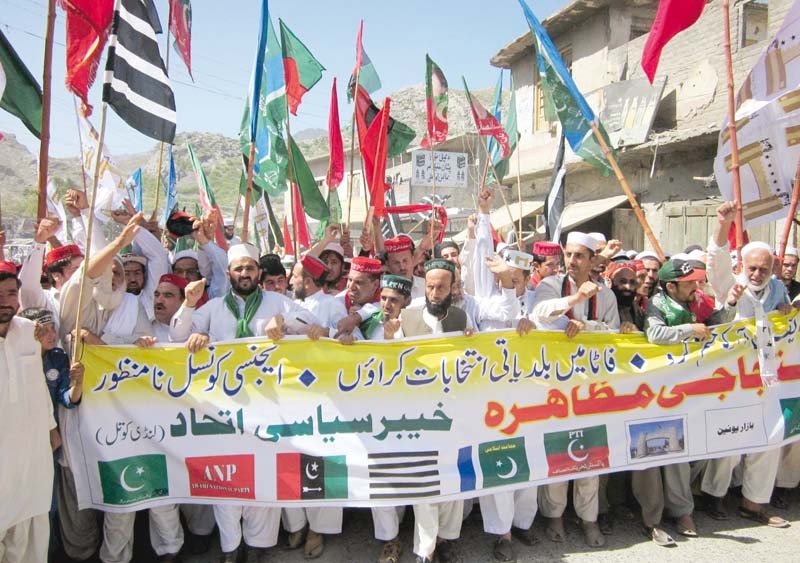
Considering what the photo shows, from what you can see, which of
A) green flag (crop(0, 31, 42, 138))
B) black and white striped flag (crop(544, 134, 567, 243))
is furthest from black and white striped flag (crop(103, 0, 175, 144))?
black and white striped flag (crop(544, 134, 567, 243))

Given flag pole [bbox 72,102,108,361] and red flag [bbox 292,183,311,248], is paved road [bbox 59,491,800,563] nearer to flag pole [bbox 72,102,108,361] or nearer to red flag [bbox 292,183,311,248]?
flag pole [bbox 72,102,108,361]

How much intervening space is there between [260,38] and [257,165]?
1.35 metres

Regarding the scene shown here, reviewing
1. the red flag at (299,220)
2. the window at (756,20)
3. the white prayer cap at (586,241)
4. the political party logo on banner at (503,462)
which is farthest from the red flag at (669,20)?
the window at (756,20)

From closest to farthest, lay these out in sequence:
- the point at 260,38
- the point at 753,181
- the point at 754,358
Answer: the point at 754,358, the point at 753,181, the point at 260,38

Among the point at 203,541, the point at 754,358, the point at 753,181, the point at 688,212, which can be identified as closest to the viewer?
the point at 203,541

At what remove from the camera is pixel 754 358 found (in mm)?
4246

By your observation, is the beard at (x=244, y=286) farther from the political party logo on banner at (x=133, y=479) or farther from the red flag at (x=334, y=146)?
the red flag at (x=334, y=146)

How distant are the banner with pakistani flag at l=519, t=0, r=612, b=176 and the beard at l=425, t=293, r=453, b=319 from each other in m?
2.06

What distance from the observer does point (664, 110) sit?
12.7 meters

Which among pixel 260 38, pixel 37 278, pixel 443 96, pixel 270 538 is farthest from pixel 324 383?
pixel 443 96

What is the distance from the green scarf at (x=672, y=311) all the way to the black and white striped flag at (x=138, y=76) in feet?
11.5

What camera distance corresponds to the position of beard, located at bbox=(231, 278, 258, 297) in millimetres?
3992

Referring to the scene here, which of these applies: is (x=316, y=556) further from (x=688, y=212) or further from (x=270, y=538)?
(x=688, y=212)

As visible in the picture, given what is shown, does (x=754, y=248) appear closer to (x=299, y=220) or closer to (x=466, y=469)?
(x=466, y=469)
